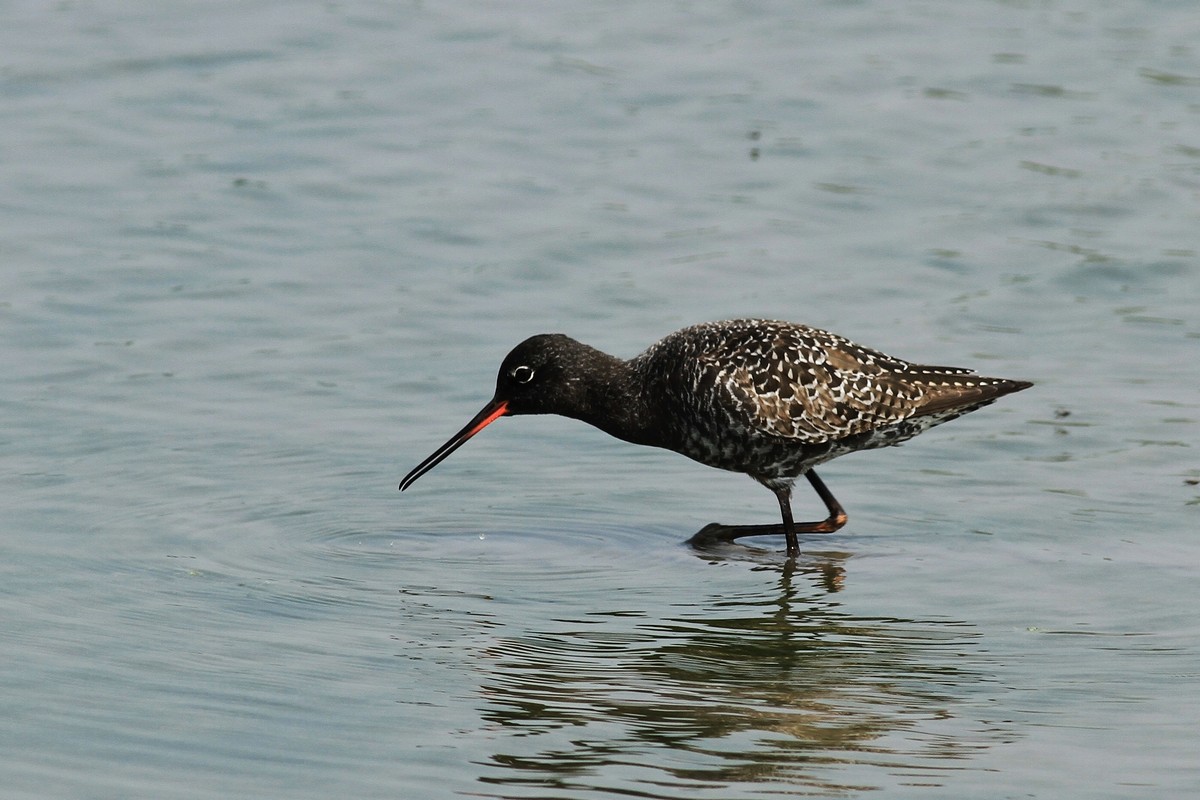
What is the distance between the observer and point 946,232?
15188 millimetres

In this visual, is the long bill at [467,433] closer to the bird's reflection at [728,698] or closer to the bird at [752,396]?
the bird at [752,396]

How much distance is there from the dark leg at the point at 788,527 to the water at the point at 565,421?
0.12 metres

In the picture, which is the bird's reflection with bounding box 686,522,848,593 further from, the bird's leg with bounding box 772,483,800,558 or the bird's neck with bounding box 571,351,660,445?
the bird's neck with bounding box 571,351,660,445

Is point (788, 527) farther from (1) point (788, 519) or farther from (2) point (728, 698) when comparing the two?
(2) point (728, 698)

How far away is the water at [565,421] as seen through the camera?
7688 millimetres

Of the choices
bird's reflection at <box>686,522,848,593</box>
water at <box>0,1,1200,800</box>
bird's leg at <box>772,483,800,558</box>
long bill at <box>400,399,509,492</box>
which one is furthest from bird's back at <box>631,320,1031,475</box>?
long bill at <box>400,399,509,492</box>

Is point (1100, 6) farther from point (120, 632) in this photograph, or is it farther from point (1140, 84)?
point (120, 632)

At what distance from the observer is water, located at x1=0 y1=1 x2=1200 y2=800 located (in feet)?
25.2

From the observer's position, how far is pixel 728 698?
26.7 ft

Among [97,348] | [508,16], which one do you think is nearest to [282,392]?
[97,348]

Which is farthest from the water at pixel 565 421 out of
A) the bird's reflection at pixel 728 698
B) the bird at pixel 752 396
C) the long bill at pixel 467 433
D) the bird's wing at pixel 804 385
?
the bird's wing at pixel 804 385

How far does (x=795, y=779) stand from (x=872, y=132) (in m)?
10.9

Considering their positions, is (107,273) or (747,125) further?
(747,125)

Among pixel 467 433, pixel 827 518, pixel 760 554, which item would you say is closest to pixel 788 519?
pixel 760 554
